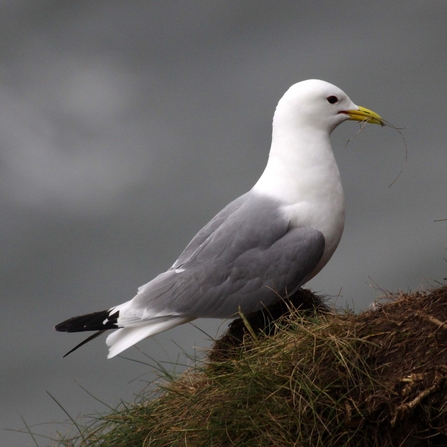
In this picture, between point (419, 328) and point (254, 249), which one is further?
point (254, 249)

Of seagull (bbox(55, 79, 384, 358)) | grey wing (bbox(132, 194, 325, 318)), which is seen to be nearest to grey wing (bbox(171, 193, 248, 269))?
seagull (bbox(55, 79, 384, 358))

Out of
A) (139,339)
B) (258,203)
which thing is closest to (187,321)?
(139,339)

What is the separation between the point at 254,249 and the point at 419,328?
4.53 feet

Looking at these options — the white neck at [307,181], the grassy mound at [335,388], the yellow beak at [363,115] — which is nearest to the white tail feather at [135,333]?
the grassy mound at [335,388]

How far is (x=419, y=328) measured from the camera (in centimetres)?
429

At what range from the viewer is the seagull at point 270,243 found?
529 cm

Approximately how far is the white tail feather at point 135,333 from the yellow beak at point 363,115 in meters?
1.73

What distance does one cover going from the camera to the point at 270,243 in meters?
5.34

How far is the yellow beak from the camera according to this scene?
5598 mm

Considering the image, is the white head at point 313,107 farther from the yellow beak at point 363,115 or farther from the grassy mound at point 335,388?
the grassy mound at point 335,388

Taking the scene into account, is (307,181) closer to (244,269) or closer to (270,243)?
(270,243)

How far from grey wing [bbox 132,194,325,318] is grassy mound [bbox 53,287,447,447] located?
480 mm

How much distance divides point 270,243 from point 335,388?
131 centimetres

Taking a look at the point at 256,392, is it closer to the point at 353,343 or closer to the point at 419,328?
the point at 353,343
